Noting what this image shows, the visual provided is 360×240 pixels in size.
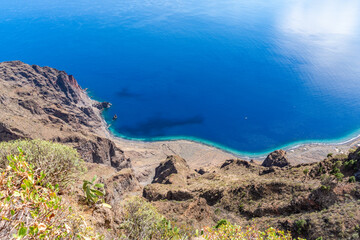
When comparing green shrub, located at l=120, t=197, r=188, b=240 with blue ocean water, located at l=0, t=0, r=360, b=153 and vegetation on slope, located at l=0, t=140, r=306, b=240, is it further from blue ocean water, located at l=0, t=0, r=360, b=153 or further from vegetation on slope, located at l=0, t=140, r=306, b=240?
blue ocean water, located at l=0, t=0, r=360, b=153

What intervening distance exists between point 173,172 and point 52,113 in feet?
166

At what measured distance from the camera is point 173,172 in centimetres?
5928

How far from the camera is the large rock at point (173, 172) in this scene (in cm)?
5284

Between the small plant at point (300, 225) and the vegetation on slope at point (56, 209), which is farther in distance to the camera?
the small plant at point (300, 225)

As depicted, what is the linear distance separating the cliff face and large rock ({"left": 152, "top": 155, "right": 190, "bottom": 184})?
1996cm

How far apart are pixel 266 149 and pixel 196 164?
113 ft

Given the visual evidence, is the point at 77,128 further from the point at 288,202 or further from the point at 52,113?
the point at 288,202

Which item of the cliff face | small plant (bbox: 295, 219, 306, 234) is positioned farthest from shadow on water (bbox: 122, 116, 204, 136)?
small plant (bbox: 295, 219, 306, 234)

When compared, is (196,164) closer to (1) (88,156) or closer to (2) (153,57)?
(1) (88,156)

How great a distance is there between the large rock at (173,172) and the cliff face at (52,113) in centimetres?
1996

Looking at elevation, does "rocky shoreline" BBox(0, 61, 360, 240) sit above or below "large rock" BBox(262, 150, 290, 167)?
above

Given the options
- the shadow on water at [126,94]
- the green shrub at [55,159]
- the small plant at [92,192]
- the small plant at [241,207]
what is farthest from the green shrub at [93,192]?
the shadow on water at [126,94]

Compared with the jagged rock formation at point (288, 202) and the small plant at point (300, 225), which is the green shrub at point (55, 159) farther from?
the small plant at point (300, 225)

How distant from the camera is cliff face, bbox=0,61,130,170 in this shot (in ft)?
193
